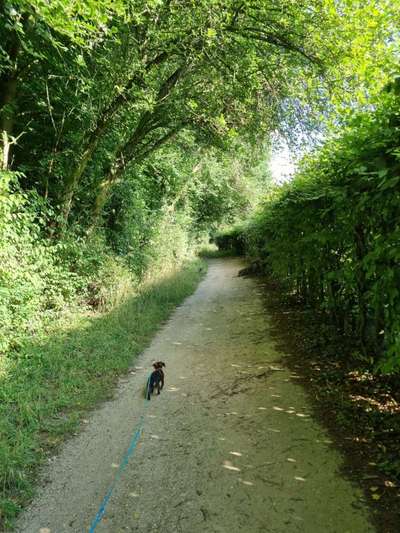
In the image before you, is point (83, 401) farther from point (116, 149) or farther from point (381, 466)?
point (116, 149)

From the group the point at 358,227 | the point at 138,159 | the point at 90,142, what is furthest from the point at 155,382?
the point at 138,159

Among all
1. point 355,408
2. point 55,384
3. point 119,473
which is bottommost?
point 119,473

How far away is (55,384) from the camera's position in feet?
16.7

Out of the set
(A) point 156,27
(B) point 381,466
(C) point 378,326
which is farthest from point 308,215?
(A) point 156,27

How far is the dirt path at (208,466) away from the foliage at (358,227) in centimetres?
117

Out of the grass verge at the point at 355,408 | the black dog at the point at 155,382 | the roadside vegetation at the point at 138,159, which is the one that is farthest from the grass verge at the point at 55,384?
the grass verge at the point at 355,408

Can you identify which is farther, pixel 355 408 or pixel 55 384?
pixel 55 384

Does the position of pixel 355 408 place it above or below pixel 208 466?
above

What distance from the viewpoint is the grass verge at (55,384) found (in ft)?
11.2

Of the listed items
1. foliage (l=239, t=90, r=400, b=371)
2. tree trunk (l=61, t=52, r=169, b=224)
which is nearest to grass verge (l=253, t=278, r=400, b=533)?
foliage (l=239, t=90, r=400, b=371)

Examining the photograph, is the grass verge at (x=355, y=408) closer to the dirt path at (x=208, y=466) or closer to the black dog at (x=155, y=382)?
the dirt path at (x=208, y=466)

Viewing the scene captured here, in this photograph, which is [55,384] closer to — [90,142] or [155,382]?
[155,382]

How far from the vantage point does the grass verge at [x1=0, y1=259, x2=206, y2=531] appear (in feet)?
11.2

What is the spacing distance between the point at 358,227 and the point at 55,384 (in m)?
4.47
